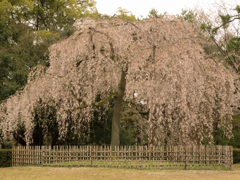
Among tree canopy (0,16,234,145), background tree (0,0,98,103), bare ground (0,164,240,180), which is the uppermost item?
background tree (0,0,98,103)

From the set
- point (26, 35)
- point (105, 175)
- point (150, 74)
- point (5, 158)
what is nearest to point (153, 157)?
point (105, 175)

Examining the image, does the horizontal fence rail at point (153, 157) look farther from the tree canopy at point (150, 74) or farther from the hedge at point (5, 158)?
the hedge at point (5, 158)

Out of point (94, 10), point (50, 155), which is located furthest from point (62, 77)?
point (94, 10)

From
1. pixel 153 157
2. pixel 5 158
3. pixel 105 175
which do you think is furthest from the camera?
pixel 5 158

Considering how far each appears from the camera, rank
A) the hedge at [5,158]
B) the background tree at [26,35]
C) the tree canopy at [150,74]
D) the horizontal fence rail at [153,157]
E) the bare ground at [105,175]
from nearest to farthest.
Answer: the bare ground at [105,175] < the tree canopy at [150,74] < the horizontal fence rail at [153,157] < the hedge at [5,158] < the background tree at [26,35]

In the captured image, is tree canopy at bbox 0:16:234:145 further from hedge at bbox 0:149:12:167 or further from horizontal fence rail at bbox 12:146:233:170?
hedge at bbox 0:149:12:167

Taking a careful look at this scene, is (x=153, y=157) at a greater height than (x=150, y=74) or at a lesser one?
lesser

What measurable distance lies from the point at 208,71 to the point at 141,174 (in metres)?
5.64

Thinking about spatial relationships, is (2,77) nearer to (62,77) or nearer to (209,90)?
(62,77)

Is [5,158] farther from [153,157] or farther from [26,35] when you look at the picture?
[26,35]

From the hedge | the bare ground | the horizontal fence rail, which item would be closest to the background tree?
the hedge

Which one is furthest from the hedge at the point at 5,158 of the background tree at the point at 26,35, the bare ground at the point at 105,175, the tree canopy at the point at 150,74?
the background tree at the point at 26,35

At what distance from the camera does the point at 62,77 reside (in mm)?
11891

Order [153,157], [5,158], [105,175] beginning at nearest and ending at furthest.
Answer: [105,175], [153,157], [5,158]
